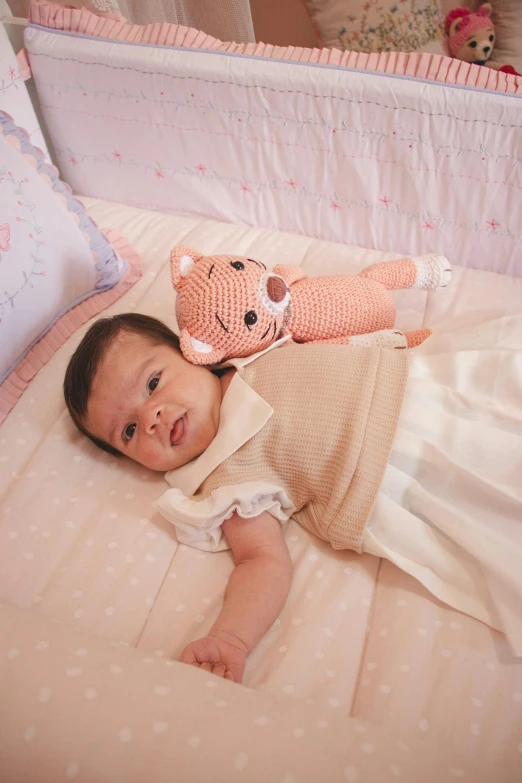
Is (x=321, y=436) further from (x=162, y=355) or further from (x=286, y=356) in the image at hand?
(x=162, y=355)

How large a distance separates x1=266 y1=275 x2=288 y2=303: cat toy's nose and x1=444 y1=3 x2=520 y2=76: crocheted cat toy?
132 cm

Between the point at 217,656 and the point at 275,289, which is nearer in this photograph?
the point at 217,656

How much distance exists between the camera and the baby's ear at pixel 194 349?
3.08 ft

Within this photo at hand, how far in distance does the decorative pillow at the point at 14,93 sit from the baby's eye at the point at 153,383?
0.83 meters

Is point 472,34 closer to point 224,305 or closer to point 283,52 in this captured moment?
point 283,52

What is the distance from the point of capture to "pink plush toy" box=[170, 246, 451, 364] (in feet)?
3.01

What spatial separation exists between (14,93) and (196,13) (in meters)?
0.53

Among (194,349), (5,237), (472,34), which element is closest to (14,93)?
(5,237)

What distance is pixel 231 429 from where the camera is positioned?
3.01 ft

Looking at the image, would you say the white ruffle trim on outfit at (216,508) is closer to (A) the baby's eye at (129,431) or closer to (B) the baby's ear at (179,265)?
(A) the baby's eye at (129,431)

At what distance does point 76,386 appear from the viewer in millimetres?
960

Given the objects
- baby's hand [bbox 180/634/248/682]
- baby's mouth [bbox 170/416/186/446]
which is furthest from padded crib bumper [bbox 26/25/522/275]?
baby's hand [bbox 180/634/248/682]

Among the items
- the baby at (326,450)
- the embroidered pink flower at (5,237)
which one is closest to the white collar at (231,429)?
the baby at (326,450)

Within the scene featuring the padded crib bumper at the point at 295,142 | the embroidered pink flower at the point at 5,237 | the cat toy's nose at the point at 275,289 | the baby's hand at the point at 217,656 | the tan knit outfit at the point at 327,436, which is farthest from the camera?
the padded crib bumper at the point at 295,142
